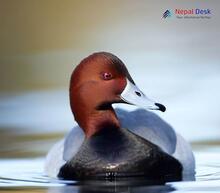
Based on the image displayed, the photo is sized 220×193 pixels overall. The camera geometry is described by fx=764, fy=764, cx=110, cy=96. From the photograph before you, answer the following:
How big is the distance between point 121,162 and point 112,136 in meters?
0.19

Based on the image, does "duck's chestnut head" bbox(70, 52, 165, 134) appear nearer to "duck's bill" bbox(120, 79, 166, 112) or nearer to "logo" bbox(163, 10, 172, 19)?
"duck's bill" bbox(120, 79, 166, 112)

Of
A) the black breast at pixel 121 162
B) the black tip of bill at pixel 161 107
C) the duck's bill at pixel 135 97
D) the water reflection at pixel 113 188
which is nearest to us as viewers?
the water reflection at pixel 113 188

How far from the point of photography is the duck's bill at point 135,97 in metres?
2.62

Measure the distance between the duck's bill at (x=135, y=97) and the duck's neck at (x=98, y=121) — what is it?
106mm

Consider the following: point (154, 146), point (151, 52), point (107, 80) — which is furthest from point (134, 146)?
point (151, 52)

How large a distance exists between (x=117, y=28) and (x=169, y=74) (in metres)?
0.26

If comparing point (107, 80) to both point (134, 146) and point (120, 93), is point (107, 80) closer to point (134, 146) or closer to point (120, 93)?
point (120, 93)

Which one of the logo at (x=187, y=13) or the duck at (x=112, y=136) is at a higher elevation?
the logo at (x=187, y=13)

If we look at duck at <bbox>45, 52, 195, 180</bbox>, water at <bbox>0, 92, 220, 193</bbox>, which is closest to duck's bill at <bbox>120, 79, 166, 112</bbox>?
duck at <bbox>45, 52, 195, 180</bbox>

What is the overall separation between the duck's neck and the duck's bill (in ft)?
0.35

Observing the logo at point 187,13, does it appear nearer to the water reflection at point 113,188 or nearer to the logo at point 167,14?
the logo at point 167,14

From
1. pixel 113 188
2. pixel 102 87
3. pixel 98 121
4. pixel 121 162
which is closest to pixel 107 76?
pixel 102 87

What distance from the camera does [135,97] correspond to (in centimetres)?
262

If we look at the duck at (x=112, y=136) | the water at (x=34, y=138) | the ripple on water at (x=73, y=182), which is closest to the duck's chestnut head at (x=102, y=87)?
the duck at (x=112, y=136)
